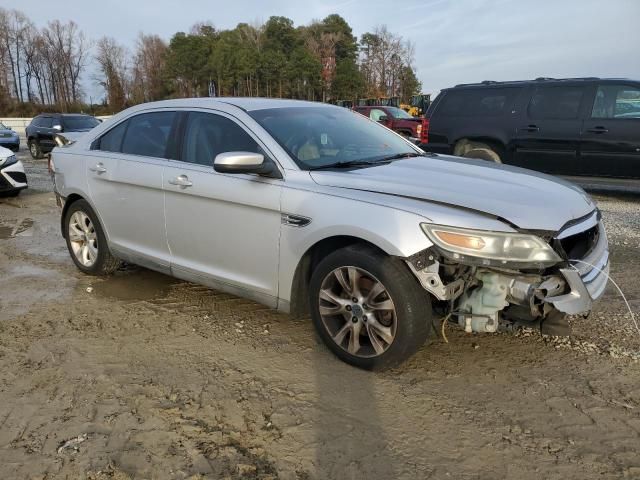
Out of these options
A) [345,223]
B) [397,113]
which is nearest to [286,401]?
[345,223]

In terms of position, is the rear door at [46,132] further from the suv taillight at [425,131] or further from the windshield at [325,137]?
the windshield at [325,137]

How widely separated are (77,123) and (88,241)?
14639mm

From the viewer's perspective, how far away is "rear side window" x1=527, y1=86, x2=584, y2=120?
872 centimetres

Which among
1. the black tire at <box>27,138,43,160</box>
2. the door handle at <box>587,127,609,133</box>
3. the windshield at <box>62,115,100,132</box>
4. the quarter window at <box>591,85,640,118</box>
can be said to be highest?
the quarter window at <box>591,85,640,118</box>

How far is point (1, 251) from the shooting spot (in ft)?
21.2

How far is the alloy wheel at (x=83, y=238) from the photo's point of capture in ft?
17.1

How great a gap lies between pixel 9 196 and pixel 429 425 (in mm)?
10443

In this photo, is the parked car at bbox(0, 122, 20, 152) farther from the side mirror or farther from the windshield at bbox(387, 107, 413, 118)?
the side mirror

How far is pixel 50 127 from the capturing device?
60.1 ft

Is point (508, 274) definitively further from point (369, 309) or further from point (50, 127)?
point (50, 127)

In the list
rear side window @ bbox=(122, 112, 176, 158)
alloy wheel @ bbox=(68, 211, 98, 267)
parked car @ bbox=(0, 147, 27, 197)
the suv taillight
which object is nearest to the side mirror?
rear side window @ bbox=(122, 112, 176, 158)

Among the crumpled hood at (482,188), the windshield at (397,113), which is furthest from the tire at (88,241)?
the windshield at (397,113)

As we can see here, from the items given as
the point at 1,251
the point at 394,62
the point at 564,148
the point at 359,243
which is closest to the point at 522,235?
the point at 359,243

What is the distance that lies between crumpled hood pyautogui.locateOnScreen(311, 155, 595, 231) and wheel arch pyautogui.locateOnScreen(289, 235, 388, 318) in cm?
34
